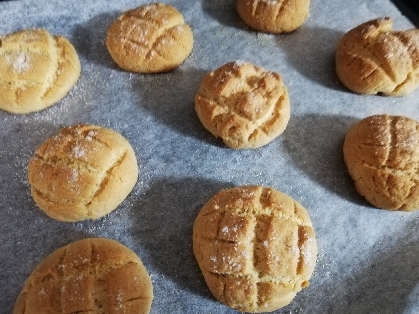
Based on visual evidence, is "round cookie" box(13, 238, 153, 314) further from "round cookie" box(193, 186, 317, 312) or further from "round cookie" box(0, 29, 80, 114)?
"round cookie" box(0, 29, 80, 114)

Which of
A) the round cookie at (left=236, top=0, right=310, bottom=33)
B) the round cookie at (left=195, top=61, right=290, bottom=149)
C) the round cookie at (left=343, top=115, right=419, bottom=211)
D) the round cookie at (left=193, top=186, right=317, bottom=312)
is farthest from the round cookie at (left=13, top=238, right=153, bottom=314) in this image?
the round cookie at (left=236, top=0, right=310, bottom=33)

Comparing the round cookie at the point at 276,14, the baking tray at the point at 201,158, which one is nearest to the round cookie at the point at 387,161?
the baking tray at the point at 201,158

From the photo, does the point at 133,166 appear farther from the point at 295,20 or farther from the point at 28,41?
the point at 295,20

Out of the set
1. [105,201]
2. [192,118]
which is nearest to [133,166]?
[105,201]

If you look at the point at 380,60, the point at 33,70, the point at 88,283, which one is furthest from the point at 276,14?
the point at 88,283

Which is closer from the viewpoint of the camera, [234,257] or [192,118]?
[234,257]

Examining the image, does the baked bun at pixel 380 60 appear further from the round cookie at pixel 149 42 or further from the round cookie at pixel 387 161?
the round cookie at pixel 149 42
